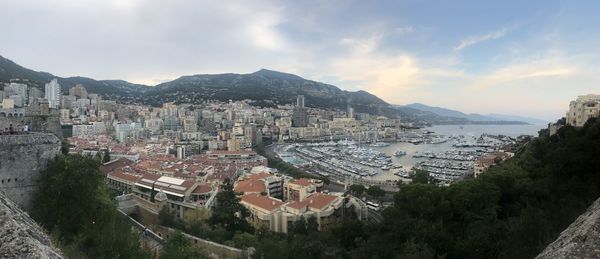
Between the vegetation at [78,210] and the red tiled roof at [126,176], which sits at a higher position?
the vegetation at [78,210]

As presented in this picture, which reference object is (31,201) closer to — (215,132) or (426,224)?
(426,224)

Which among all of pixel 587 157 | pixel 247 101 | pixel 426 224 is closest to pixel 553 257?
pixel 426 224

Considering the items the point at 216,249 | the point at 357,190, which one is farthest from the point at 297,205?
the point at 357,190

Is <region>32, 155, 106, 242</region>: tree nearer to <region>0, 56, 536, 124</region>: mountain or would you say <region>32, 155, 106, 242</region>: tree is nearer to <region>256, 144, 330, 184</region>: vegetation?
<region>256, 144, 330, 184</region>: vegetation

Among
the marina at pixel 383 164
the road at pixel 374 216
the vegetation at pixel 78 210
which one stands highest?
the vegetation at pixel 78 210

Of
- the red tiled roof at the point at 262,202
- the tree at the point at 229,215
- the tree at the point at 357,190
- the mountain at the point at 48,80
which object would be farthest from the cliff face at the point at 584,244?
the mountain at the point at 48,80

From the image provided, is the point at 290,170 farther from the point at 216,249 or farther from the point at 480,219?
the point at 480,219

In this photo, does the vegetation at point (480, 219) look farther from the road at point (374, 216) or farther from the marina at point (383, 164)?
the marina at point (383, 164)

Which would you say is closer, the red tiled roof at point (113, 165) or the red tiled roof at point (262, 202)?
the red tiled roof at point (262, 202)
